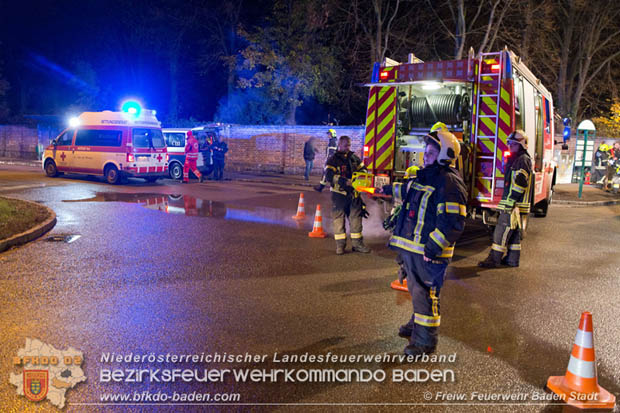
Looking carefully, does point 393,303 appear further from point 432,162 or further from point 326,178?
point 326,178

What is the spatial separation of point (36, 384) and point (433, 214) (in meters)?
3.29

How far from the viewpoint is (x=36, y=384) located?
146 inches

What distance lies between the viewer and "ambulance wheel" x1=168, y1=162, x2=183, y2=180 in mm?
18734

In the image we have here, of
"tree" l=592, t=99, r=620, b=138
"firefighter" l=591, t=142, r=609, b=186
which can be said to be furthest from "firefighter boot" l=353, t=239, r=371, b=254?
"tree" l=592, t=99, r=620, b=138

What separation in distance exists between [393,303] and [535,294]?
1.89m

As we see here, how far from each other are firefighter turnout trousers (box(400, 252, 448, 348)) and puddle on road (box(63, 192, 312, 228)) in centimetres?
609

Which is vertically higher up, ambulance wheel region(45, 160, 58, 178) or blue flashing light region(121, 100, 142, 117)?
blue flashing light region(121, 100, 142, 117)

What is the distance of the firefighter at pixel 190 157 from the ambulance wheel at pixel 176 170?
257mm

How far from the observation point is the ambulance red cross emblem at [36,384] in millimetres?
3564

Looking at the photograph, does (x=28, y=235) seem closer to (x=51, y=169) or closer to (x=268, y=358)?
(x=268, y=358)

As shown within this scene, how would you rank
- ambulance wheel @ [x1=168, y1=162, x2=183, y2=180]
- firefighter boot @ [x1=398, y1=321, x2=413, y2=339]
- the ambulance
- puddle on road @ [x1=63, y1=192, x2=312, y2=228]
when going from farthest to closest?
1. ambulance wheel @ [x1=168, y1=162, x2=183, y2=180]
2. the ambulance
3. puddle on road @ [x1=63, y1=192, x2=312, y2=228]
4. firefighter boot @ [x1=398, y1=321, x2=413, y2=339]

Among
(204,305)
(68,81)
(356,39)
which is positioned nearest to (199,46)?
(356,39)

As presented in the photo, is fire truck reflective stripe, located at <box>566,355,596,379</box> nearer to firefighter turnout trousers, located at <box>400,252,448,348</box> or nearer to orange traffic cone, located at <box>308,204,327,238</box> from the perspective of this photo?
firefighter turnout trousers, located at <box>400,252,448,348</box>

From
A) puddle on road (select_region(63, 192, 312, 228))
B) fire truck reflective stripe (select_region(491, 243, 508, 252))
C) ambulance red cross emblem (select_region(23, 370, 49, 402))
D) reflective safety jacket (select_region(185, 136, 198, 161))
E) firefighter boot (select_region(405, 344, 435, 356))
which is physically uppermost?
reflective safety jacket (select_region(185, 136, 198, 161))
